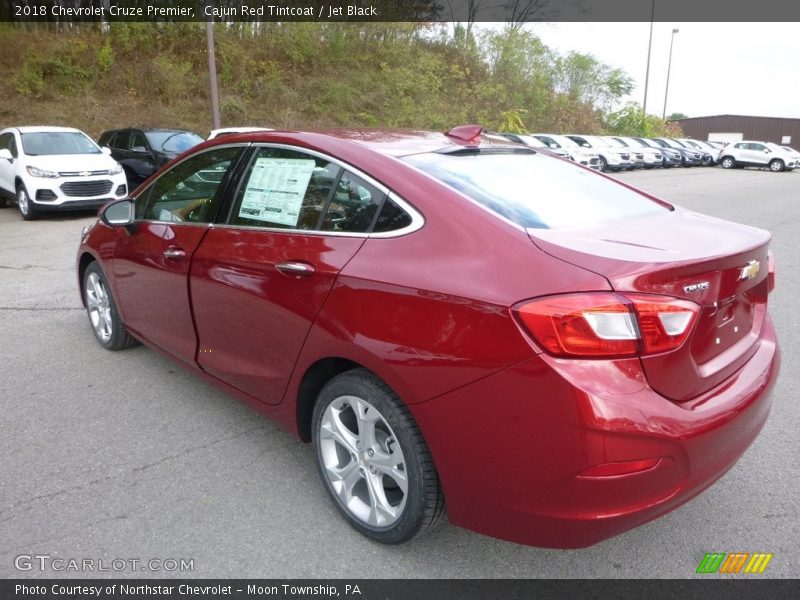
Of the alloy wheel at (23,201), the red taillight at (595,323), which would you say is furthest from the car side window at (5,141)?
the red taillight at (595,323)

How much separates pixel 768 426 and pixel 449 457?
2.30 m

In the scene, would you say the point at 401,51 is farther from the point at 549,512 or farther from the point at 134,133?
the point at 549,512

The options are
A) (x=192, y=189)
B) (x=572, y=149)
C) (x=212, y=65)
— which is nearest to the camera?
(x=192, y=189)

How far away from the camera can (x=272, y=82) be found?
29.4m

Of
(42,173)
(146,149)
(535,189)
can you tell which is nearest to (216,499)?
(535,189)

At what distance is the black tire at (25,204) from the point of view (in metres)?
10.9

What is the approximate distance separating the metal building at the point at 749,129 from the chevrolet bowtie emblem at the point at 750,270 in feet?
215

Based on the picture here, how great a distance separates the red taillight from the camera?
187cm

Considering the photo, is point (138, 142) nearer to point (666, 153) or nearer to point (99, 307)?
point (99, 307)

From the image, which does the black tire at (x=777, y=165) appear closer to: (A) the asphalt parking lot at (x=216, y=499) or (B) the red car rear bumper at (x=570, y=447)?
(A) the asphalt parking lot at (x=216, y=499)

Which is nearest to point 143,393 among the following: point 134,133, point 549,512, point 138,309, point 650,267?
point 138,309

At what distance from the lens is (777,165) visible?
3316 centimetres

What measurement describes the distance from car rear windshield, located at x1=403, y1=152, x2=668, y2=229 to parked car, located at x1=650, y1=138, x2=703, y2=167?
33973mm

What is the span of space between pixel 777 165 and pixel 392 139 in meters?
36.6
